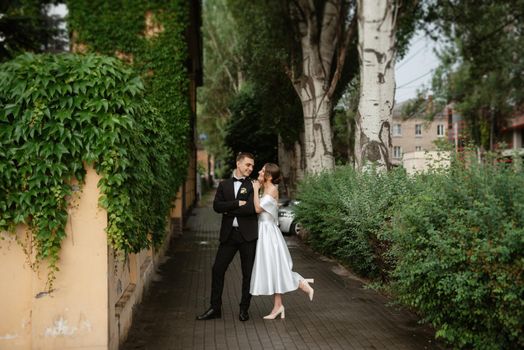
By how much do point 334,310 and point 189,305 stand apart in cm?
195

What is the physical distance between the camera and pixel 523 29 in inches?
1357

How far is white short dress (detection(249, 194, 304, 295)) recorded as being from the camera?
7.80 meters

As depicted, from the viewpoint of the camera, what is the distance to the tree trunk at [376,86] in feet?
42.3

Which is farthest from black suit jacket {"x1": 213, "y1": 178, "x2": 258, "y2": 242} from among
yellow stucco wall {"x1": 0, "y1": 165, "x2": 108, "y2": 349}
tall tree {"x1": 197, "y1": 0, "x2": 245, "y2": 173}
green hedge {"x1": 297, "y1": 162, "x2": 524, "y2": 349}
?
tall tree {"x1": 197, "y1": 0, "x2": 245, "y2": 173}

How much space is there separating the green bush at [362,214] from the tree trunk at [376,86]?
2.32ft

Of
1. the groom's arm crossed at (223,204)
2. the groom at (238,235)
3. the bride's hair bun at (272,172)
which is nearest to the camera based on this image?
the groom's arm crossed at (223,204)

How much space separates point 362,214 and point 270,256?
2.86 m

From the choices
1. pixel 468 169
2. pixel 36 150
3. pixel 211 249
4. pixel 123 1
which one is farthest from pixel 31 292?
pixel 123 1

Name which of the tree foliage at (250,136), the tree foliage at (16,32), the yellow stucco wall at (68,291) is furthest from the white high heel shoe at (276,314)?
the tree foliage at (250,136)

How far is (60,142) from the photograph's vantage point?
18.4 ft

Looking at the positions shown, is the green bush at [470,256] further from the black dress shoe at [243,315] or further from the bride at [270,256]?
the black dress shoe at [243,315]

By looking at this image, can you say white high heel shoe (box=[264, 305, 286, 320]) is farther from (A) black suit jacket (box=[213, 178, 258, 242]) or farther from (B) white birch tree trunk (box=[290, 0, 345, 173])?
Answer: (B) white birch tree trunk (box=[290, 0, 345, 173])

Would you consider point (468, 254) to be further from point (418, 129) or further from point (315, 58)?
point (418, 129)

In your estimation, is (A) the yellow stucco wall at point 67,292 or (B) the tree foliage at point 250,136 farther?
(B) the tree foliage at point 250,136
